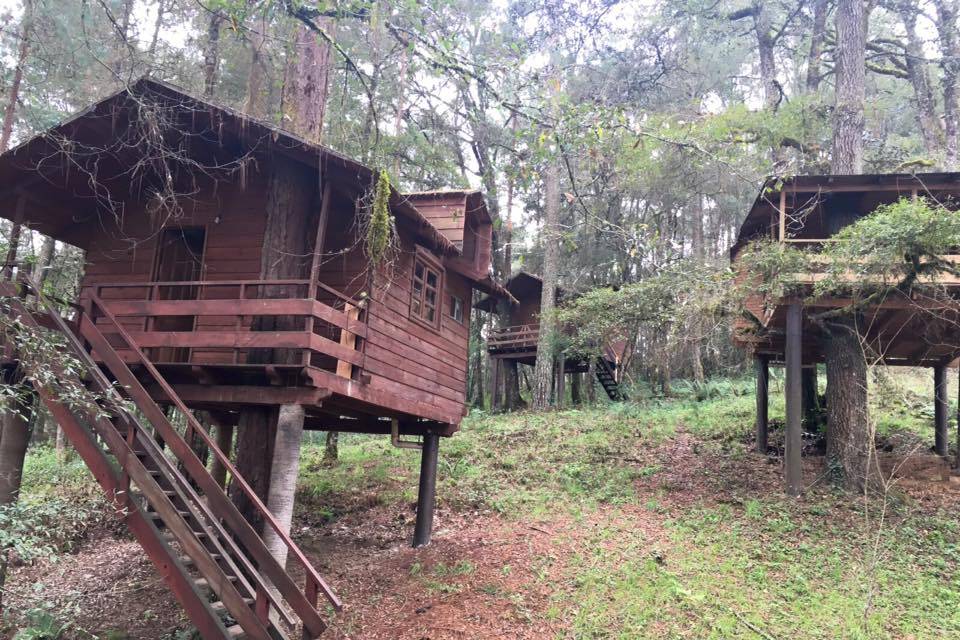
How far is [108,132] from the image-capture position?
9.12m

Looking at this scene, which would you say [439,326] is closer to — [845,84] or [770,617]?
[770,617]

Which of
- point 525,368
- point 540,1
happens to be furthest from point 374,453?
point 525,368

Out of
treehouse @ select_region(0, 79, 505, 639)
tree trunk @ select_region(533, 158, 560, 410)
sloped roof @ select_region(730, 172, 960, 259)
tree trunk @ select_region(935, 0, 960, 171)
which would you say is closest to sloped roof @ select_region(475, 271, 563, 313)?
tree trunk @ select_region(533, 158, 560, 410)

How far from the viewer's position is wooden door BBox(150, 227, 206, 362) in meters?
9.54

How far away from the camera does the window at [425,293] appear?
11.1 meters

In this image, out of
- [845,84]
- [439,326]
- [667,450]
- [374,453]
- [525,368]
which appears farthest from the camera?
[525,368]

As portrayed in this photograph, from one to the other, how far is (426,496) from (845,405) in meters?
9.72

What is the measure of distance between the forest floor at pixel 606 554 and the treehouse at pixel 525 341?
11.2 m

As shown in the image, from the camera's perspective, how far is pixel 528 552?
1087 cm

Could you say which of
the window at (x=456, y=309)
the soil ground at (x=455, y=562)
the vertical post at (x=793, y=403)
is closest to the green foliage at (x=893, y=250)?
the vertical post at (x=793, y=403)

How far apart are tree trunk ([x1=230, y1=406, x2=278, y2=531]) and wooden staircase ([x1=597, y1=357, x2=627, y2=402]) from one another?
76.5 feet

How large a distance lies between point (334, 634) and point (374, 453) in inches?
473

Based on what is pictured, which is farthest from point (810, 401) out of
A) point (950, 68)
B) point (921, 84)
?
point (950, 68)

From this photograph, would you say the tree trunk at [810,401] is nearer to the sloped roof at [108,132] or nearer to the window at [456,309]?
the window at [456,309]
